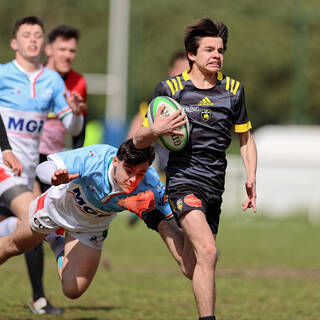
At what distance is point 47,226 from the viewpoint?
5961 mm

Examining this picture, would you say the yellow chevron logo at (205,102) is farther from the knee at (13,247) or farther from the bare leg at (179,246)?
the knee at (13,247)

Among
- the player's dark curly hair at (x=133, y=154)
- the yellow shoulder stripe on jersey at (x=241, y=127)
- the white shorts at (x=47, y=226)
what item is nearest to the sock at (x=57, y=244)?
the white shorts at (x=47, y=226)

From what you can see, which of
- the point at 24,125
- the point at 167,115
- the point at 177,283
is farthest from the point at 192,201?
the point at 177,283

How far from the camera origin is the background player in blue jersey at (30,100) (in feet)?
22.8

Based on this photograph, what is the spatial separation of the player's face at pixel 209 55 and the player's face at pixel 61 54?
92.3 inches

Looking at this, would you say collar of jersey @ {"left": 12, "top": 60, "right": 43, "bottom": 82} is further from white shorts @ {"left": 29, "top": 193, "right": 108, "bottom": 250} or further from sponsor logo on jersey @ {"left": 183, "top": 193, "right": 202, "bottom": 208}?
sponsor logo on jersey @ {"left": 183, "top": 193, "right": 202, "bottom": 208}

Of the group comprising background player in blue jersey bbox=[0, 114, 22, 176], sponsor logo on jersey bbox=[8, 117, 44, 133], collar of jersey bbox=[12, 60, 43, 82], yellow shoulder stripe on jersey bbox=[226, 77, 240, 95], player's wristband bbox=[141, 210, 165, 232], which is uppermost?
collar of jersey bbox=[12, 60, 43, 82]

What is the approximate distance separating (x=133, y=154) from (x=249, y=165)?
100 centimetres

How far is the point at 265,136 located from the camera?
65.2 ft

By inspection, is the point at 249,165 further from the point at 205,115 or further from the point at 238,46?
the point at 238,46

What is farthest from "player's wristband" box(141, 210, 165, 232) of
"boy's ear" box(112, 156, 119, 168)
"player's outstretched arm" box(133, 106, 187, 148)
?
"player's outstretched arm" box(133, 106, 187, 148)

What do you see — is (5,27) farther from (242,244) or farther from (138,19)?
(242,244)

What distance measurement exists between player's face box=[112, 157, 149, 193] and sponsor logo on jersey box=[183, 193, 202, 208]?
370 mm

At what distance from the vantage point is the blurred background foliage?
2317 centimetres
